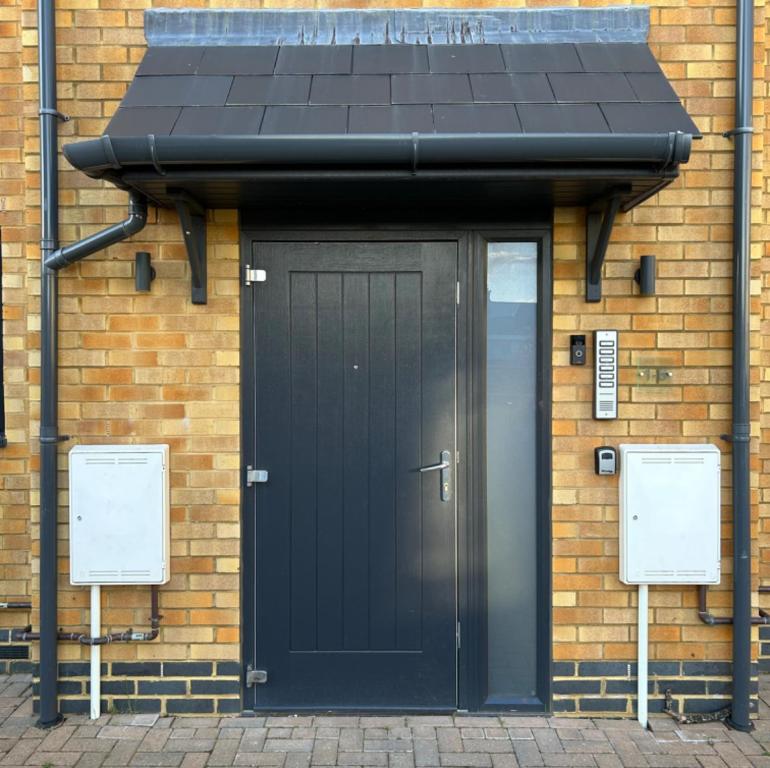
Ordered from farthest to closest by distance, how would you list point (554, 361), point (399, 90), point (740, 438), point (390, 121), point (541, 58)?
point (554, 361)
point (740, 438)
point (541, 58)
point (399, 90)
point (390, 121)

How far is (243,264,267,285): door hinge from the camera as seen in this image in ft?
11.4

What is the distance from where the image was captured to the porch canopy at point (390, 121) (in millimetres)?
2691

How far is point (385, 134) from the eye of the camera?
8.81 ft

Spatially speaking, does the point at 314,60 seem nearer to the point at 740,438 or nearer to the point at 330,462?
the point at 330,462

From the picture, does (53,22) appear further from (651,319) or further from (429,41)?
(651,319)

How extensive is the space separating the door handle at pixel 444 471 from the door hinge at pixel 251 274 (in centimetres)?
129

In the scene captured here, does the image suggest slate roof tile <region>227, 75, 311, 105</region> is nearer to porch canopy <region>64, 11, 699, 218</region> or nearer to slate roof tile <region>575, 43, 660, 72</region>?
porch canopy <region>64, 11, 699, 218</region>

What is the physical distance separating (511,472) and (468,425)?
340 mm

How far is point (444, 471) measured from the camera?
350 centimetres

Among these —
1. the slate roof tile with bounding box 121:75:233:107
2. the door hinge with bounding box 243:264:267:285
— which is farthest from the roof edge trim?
the door hinge with bounding box 243:264:267:285

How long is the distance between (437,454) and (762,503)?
203 cm

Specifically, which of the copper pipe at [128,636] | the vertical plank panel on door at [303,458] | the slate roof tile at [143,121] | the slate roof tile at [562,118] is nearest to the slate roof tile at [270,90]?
the slate roof tile at [143,121]

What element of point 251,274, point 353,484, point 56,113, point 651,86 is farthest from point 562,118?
point 56,113

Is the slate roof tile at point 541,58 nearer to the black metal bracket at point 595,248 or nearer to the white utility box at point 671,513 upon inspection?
the black metal bracket at point 595,248
